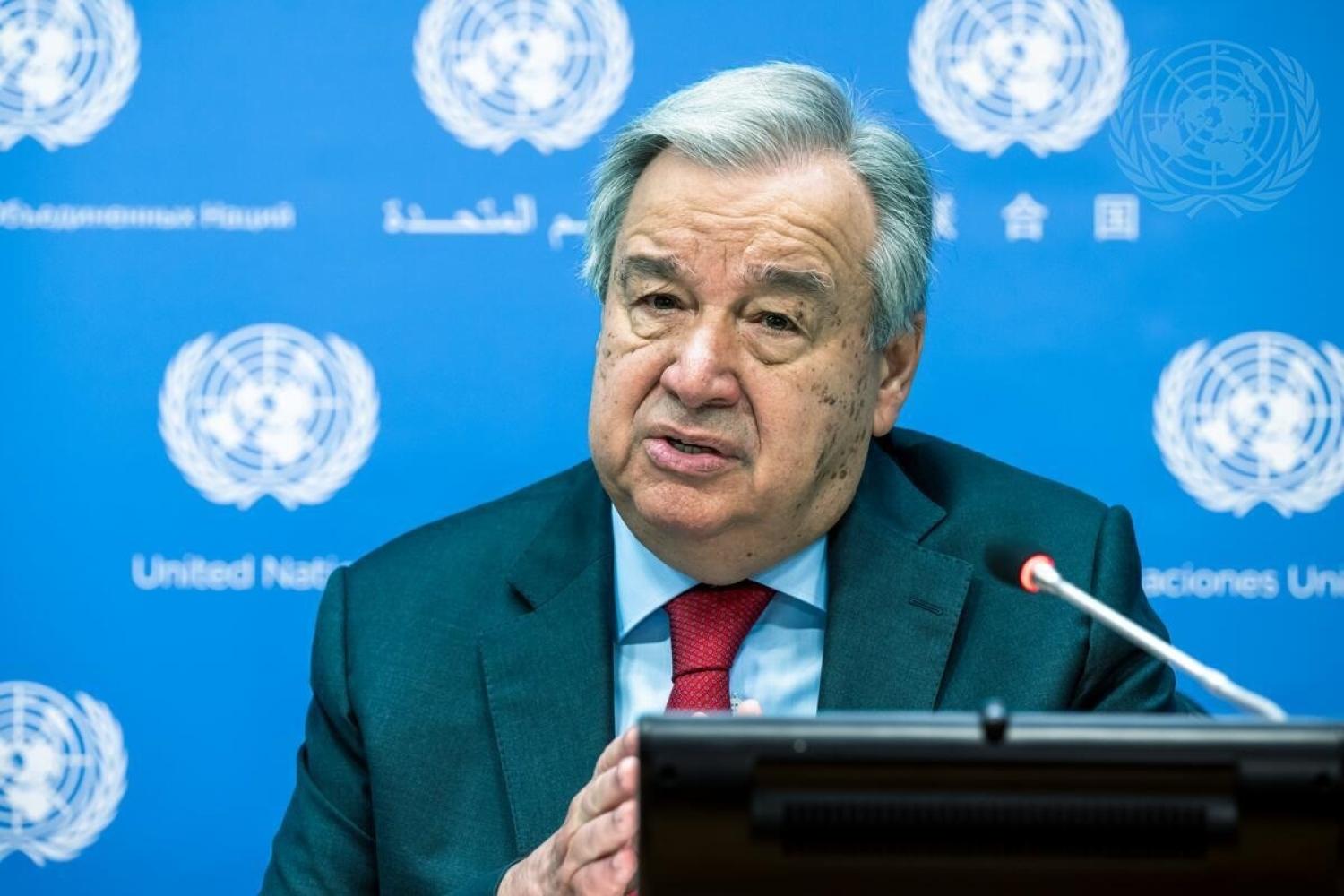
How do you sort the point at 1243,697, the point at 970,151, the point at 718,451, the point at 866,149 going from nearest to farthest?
the point at 1243,697 → the point at 718,451 → the point at 866,149 → the point at 970,151

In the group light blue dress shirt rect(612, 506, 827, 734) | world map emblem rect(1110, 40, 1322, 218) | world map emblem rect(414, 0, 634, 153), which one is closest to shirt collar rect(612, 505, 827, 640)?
light blue dress shirt rect(612, 506, 827, 734)

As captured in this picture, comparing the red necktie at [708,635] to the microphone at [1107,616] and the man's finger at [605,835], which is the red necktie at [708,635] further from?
the microphone at [1107,616]

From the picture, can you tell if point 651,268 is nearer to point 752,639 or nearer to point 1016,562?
point 752,639

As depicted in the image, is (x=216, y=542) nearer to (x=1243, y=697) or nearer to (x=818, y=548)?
(x=818, y=548)

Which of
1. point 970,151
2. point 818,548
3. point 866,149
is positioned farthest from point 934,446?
point 970,151

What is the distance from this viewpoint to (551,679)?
A: 7.96 feet

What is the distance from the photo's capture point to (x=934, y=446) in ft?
9.22

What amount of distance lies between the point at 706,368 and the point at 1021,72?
1.32 meters

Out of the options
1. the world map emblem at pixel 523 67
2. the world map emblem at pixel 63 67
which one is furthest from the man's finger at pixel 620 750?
the world map emblem at pixel 63 67

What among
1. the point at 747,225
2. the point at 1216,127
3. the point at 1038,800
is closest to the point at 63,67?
the point at 747,225

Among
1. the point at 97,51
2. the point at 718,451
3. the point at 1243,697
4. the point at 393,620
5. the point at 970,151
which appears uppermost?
the point at 97,51

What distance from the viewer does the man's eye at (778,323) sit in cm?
240

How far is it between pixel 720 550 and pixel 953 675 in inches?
14.9

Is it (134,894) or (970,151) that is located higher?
(970,151)
